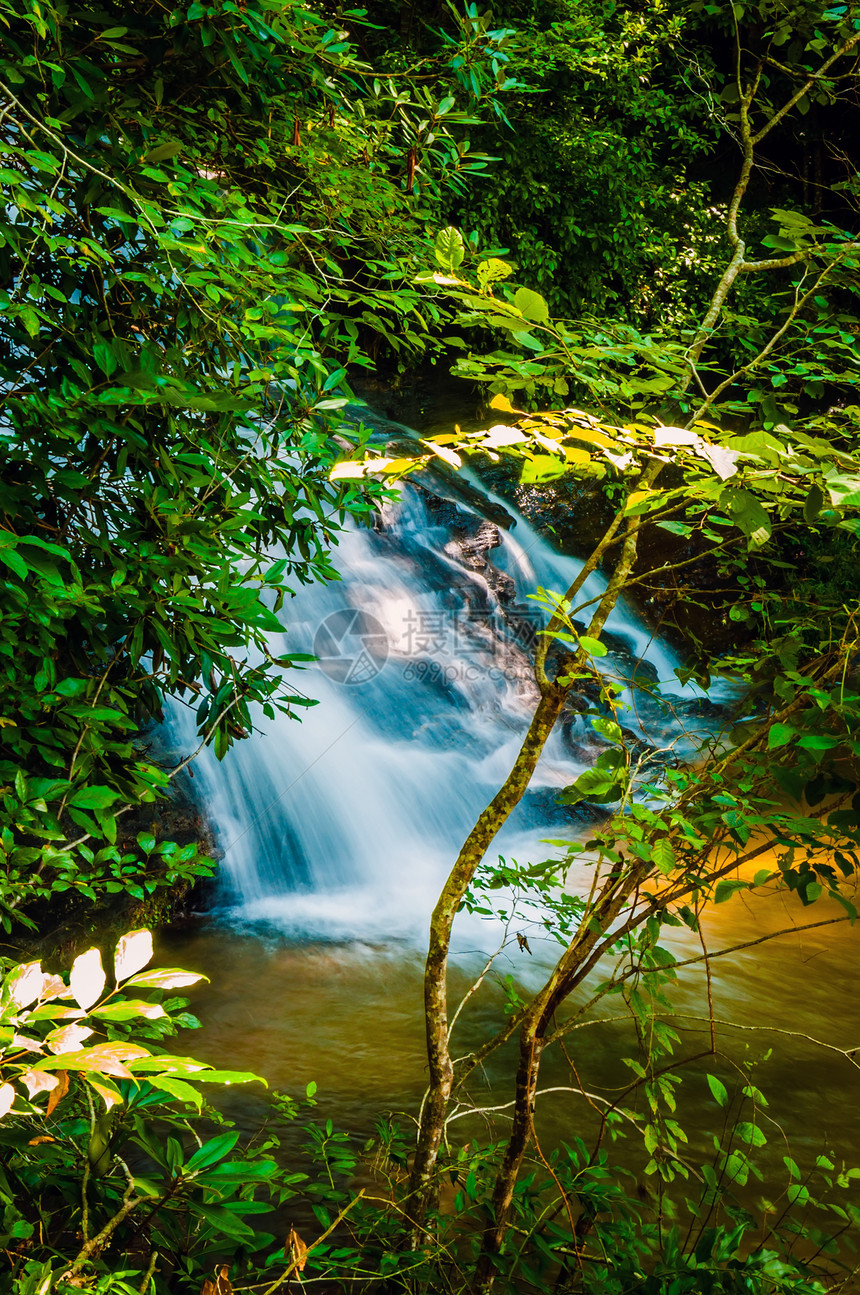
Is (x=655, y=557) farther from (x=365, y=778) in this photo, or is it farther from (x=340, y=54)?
(x=340, y=54)

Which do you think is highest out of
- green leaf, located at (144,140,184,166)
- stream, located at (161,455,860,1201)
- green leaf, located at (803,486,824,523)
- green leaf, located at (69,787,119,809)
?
green leaf, located at (144,140,184,166)

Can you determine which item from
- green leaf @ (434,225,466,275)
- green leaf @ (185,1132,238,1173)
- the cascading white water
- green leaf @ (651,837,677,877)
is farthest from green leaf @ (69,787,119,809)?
the cascading white water

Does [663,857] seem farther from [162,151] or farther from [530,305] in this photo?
[162,151]

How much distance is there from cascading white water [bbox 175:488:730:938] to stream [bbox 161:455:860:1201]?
18 mm

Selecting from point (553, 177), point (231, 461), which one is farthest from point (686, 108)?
point (231, 461)

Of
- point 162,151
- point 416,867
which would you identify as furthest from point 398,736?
point 162,151

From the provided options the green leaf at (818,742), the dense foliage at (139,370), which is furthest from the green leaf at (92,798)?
the green leaf at (818,742)

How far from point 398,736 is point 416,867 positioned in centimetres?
119

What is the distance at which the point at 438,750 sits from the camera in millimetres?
6695

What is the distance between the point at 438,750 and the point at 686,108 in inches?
269

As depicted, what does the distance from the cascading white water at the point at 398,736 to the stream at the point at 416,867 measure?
2 centimetres

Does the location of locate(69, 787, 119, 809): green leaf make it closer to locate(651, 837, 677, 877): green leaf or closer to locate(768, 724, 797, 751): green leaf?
locate(651, 837, 677, 877): green leaf

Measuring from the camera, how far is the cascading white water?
17.4ft

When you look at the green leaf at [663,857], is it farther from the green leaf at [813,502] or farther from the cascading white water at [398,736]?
the cascading white water at [398,736]
